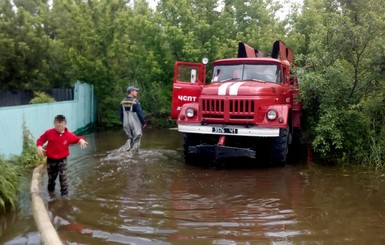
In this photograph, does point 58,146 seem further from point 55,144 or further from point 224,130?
point 224,130

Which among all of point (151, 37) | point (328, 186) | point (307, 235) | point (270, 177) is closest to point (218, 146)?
point (270, 177)

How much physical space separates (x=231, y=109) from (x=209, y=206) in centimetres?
314

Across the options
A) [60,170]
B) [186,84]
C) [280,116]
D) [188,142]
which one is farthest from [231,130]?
[60,170]

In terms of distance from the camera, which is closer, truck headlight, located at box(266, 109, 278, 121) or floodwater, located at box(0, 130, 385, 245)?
floodwater, located at box(0, 130, 385, 245)

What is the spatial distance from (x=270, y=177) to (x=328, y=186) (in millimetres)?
1190

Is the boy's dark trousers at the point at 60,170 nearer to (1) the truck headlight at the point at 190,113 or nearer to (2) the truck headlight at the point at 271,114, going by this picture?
(1) the truck headlight at the point at 190,113

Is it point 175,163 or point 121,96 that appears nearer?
point 175,163

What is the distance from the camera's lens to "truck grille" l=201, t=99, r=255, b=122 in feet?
29.9

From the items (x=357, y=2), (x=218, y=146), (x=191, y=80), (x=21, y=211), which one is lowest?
(x=21, y=211)

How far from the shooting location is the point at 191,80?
11.3 meters

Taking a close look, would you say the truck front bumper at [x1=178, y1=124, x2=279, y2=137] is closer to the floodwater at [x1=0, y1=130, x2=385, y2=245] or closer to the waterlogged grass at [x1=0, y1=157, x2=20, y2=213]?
the floodwater at [x1=0, y1=130, x2=385, y2=245]

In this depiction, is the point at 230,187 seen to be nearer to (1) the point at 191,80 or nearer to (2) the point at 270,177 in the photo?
(2) the point at 270,177

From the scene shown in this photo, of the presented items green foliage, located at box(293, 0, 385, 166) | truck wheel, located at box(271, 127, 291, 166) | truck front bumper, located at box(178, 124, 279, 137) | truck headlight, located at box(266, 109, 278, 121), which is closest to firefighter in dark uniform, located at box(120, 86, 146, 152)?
truck front bumper, located at box(178, 124, 279, 137)

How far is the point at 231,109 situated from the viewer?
9.18 meters
